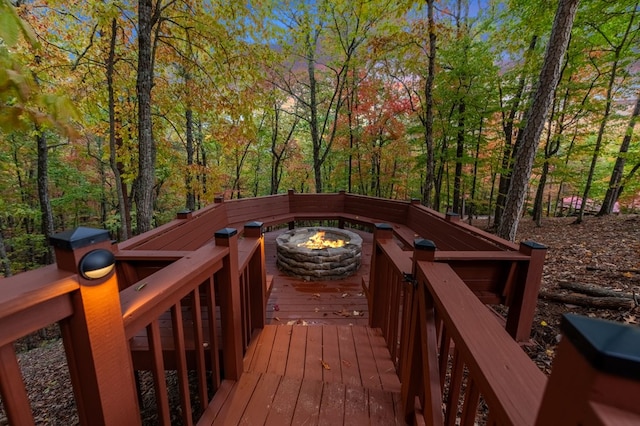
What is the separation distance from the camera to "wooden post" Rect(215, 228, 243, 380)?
64.2 inches

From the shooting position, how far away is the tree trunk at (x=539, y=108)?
3246 mm

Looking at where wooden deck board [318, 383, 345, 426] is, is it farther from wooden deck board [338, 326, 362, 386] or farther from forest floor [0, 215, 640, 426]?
forest floor [0, 215, 640, 426]

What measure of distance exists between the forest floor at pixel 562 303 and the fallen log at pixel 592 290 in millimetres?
63

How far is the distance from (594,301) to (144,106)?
21.7 feet

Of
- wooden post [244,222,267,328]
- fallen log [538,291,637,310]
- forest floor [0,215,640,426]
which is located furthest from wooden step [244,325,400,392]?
fallen log [538,291,637,310]

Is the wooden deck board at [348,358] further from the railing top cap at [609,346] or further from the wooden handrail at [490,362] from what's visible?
the railing top cap at [609,346]

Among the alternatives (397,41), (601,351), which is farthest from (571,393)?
(397,41)

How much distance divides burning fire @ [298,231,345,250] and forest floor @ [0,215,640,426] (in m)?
2.89

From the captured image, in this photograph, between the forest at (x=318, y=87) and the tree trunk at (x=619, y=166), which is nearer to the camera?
the forest at (x=318, y=87)

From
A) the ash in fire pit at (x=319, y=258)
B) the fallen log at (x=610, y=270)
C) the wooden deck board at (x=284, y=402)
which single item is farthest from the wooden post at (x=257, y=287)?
the fallen log at (x=610, y=270)

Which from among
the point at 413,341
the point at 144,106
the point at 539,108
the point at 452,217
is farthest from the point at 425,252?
the point at 144,106

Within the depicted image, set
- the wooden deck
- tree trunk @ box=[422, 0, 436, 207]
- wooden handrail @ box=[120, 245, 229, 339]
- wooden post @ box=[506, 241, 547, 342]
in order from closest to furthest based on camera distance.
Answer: wooden handrail @ box=[120, 245, 229, 339], wooden post @ box=[506, 241, 547, 342], the wooden deck, tree trunk @ box=[422, 0, 436, 207]

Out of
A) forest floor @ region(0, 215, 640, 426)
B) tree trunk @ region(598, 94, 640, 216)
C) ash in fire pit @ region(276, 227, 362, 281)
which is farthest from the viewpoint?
tree trunk @ region(598, 94, 640, 216)

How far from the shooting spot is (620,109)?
7043 mm
